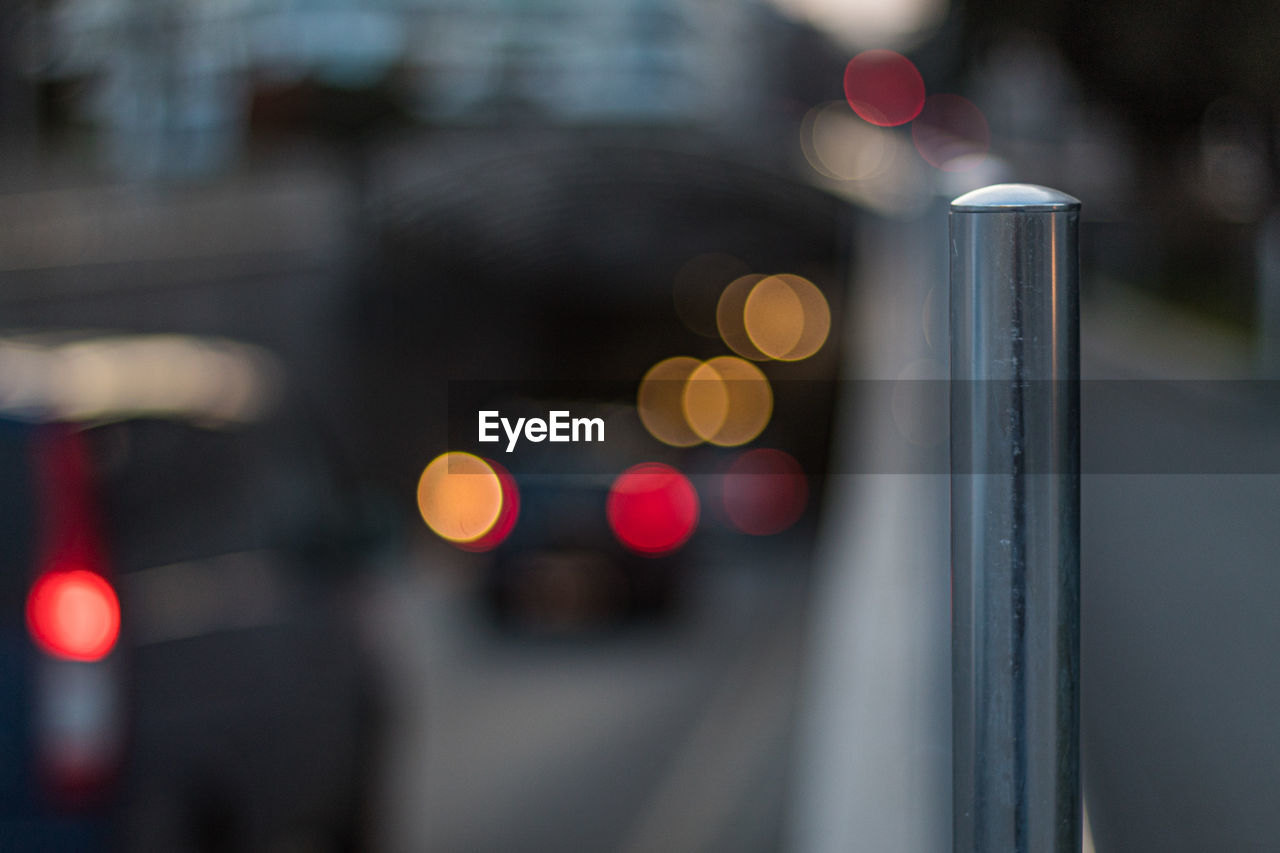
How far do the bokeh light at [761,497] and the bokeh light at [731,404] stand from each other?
578mm

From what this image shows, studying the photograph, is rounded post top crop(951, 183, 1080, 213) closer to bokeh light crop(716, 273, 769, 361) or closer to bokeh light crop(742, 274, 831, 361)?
bokeh light crop(742, 274, 831, 361)

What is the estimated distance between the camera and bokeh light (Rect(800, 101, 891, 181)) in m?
20.0

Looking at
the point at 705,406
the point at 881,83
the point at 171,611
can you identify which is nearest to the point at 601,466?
the point at 705,406

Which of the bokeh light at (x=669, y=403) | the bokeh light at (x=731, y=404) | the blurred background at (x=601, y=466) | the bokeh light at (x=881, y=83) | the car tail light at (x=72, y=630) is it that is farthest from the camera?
the bokeh light at (x=881, y=83)

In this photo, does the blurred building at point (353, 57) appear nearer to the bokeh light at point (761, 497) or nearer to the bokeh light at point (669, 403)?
the bokeh light at point (669, 403)

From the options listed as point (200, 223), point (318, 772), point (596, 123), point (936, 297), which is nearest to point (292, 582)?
point (318, 772)

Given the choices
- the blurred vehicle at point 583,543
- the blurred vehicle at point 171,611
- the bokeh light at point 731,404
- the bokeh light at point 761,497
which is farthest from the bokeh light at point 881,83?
the blurred vehicle at point 171,611

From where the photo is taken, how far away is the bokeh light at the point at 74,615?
12.5 ft

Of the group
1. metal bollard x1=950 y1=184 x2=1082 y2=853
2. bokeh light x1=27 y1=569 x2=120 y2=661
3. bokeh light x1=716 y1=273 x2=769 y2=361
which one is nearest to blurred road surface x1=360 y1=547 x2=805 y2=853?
bokeh light x1=27 y1=569 x2=120 y2=661

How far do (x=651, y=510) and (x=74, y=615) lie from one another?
7350 millimetres

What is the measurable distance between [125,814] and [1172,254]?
67.8 ft

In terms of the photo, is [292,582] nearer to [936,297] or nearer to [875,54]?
[936,297]

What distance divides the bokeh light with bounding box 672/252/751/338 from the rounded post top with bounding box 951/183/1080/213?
22.8 meters

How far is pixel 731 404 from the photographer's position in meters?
17.2
